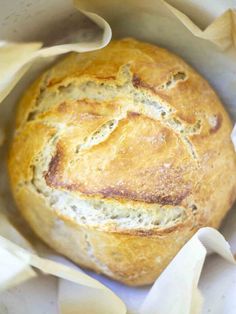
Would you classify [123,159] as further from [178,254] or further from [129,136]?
[178,254]

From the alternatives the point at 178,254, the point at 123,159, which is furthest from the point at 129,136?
the point at 178,254

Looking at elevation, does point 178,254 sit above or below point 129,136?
below

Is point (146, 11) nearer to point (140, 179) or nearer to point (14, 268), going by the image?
point (140, 179)

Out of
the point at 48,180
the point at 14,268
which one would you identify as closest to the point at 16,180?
the point at 48,180
